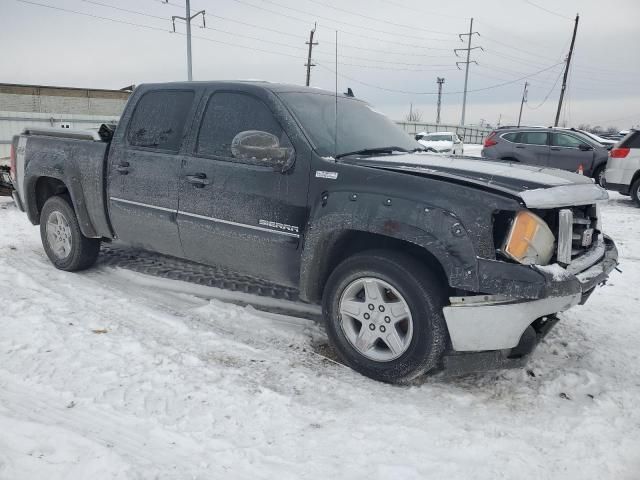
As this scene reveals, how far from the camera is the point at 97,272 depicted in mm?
5230

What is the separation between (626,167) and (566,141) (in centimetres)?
236

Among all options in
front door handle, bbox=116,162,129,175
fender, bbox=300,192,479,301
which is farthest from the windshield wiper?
front door handle, bbox=116,162,129,175

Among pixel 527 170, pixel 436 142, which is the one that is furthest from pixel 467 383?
pixel 436 142

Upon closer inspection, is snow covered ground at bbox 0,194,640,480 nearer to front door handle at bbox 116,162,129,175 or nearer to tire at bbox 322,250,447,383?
tire at bbox 322,250,447,383

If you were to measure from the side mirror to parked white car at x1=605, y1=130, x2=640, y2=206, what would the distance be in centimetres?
949

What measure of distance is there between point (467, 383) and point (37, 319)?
314 centimetres

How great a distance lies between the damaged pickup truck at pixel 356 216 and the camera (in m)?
2.77

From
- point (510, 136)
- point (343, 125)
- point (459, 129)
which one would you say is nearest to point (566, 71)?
point (459, 129)

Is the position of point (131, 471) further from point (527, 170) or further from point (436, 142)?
point (436, 142)

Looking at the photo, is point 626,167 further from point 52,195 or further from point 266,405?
point 52,195

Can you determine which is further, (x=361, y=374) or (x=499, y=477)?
(x=361, y=374)

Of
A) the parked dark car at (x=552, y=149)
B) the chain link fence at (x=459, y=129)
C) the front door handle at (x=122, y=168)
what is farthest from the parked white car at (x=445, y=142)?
the chain link fence at (x=459, y=129)

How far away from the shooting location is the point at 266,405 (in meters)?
2.82

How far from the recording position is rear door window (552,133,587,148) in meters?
12.4
